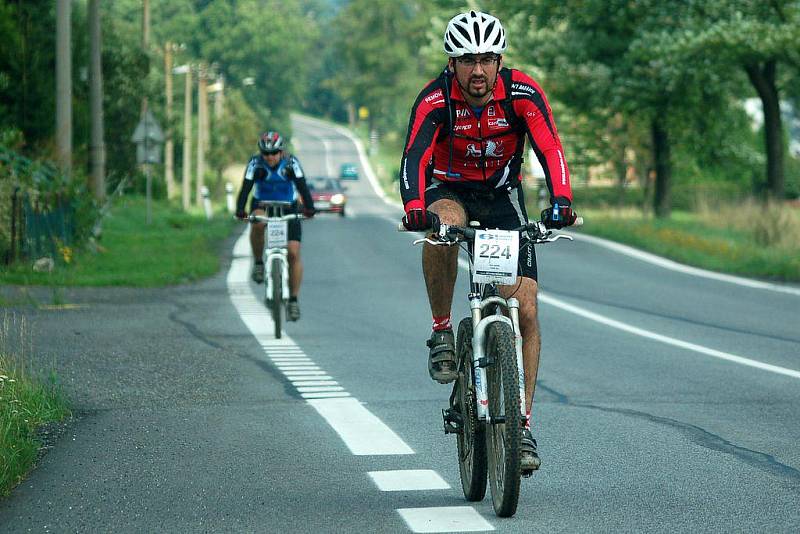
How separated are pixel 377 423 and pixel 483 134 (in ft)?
7.37

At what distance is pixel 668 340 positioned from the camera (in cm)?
1310

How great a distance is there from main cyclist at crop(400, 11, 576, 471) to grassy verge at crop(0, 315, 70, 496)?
1861mm

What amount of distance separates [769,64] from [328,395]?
29.6 m

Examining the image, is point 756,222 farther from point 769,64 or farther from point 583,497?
point 583,497

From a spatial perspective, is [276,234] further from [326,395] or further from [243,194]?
[326,395]

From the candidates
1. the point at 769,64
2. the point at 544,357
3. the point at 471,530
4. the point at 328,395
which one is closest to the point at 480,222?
the point at 471,530

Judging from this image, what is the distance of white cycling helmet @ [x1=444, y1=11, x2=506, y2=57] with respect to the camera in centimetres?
633

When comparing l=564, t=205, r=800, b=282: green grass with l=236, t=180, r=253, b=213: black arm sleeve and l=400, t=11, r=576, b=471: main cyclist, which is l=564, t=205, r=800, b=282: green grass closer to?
l=236, t=180, r=253, b=213: black arm sleeve

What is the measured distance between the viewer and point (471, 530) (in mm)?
5559

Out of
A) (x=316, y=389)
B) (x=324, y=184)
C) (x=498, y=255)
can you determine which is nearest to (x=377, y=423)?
(x=316, y=389)

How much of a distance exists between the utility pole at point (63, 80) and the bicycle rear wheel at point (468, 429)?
18.4m

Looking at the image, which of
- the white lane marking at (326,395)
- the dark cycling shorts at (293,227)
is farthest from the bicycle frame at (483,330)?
the dark cycling shorts at (293,227)

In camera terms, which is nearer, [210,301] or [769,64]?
[210,301]

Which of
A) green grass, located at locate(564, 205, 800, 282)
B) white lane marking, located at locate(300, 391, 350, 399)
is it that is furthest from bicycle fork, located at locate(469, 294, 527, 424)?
green grass, located at locate(564, 205, 800, 282)
